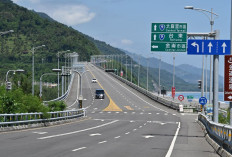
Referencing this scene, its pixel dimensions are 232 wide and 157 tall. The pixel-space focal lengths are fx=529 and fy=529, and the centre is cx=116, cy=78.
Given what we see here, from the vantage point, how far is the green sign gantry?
1674 inches

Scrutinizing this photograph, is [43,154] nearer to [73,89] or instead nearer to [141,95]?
[141,95]

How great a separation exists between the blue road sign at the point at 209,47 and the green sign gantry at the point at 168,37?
807 cm

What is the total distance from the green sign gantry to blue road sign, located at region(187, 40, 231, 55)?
26.5ft

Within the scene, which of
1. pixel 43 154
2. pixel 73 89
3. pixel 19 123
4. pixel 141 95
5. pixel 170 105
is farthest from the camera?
pixel 73 89

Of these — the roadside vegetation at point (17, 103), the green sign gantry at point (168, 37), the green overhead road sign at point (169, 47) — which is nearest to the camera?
the roadside vegetation at point (17, 103)

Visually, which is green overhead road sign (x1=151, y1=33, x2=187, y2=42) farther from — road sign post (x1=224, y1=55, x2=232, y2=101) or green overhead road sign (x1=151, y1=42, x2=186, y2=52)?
road sign post (x1=224, y1=55, x2=232, y2=101)

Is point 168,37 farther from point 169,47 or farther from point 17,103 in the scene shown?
point 17,103

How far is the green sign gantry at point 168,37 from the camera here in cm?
4253

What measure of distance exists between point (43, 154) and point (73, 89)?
104270mm

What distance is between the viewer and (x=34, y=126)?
38.5 m

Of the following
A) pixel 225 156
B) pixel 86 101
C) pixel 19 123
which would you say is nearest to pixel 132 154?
pixel 225 156

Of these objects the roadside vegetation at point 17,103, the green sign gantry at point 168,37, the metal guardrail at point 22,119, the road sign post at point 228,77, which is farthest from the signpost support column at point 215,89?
the roadside vegetation at point 17,103

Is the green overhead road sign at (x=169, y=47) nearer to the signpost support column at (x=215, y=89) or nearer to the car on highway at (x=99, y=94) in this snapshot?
the signpost support column at (x=215, y=89)

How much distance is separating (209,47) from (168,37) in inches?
393
